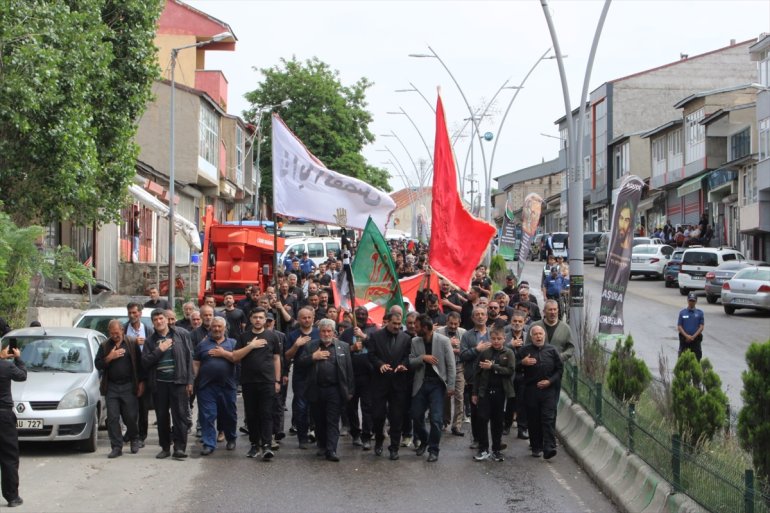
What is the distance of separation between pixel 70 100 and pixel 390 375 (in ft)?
33.7

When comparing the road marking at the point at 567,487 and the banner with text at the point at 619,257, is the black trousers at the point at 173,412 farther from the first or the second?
the banner with text at the point at 619,257

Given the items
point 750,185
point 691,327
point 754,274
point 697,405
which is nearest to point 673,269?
point 750,185

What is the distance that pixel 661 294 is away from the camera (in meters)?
42.4

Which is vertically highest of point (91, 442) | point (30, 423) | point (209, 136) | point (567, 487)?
point (209, 136)

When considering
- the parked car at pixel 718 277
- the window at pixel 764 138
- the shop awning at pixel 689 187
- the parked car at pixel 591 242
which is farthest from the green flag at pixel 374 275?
the parked car at pixel 591 242

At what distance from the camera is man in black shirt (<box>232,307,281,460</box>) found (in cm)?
1335

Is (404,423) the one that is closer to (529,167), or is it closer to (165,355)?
(165,355)

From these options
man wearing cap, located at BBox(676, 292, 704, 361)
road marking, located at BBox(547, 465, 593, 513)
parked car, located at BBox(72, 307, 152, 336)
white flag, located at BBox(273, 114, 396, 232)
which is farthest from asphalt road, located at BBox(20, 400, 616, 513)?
man wearing cap, located at BBox(676, 292, 704, 361)

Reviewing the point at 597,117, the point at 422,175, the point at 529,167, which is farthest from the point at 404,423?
the point at 529,167

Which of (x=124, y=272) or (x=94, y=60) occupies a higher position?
(x=94, y=60)

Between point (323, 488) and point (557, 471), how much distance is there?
8.97 ft

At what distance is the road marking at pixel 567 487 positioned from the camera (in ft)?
35.3

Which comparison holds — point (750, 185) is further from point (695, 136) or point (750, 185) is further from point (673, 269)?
point (673, 269)

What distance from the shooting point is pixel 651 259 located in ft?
162
